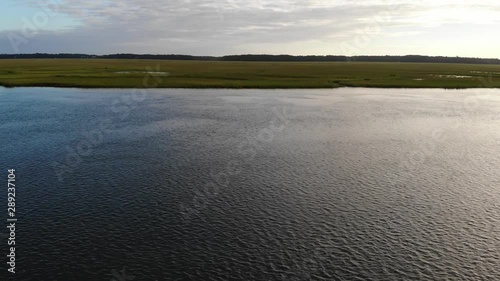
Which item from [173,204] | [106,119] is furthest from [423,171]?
[106,119]

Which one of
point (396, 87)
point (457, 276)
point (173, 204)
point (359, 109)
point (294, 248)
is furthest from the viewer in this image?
point (396, 87)

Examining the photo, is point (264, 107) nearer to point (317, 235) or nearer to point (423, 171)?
point (423, 171)

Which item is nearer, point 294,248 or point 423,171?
point 294,248

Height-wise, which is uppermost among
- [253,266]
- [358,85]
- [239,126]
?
[358,85]

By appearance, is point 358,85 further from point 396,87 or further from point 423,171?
point 423,171

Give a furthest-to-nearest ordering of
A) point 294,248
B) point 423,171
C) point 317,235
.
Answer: point 423,171, point 317,235, point 294,248

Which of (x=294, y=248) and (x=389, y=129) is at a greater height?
(x=389, y=129)
